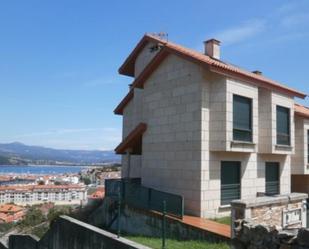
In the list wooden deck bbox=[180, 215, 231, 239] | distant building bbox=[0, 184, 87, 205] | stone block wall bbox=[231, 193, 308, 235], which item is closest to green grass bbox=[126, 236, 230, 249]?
wooden deck bbox=[180, 215, 231, 239]

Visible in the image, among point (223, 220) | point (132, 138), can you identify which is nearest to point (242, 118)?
point (223, 220)

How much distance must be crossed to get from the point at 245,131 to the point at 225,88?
2226 mm

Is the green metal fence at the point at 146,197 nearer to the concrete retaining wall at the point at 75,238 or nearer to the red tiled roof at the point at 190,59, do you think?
the concrete retaining wall at the point at 75,238

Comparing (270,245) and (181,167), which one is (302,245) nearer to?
(270,245)

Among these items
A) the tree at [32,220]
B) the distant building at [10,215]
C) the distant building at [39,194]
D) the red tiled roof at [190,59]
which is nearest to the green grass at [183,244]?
the red tiled roof at [190,59]

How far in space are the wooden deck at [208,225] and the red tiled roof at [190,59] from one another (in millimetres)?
5657

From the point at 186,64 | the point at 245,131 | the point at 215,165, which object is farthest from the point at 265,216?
the point at 186,64

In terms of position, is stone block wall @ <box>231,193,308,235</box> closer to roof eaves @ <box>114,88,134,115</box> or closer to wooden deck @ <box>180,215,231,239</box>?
wooden deck @ <box>180,215,231,239</box>

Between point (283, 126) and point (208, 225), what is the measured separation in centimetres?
796

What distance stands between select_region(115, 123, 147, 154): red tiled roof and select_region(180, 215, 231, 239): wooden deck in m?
5.22

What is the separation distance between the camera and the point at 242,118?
51.5 ft

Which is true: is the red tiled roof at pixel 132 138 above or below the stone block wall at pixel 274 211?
above

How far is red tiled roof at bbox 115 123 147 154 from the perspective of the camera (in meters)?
17.7

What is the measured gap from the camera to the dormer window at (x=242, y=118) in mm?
15344
